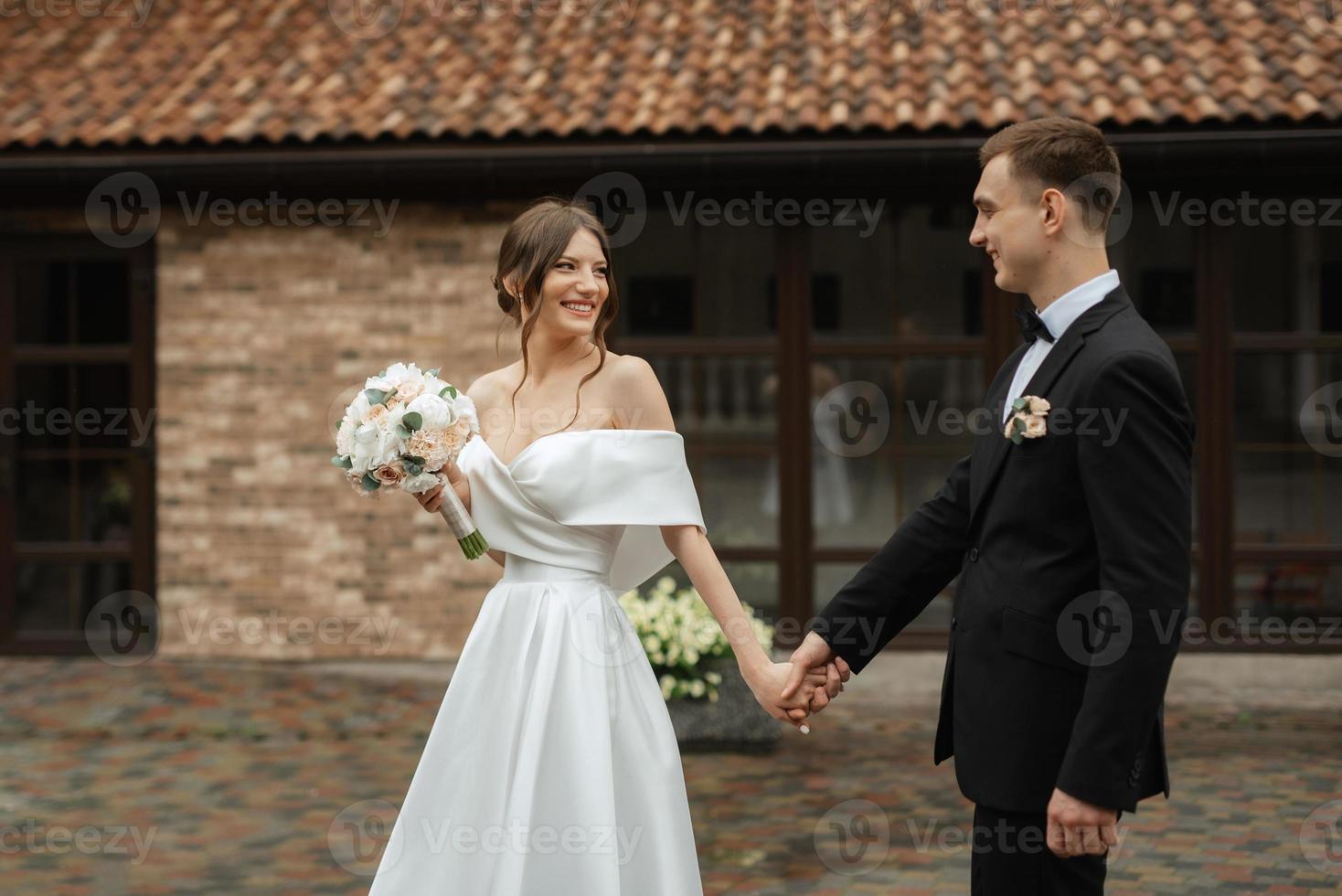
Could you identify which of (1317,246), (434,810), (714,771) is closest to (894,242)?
(1317,246)

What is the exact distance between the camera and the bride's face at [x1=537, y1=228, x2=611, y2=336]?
12.0 ft

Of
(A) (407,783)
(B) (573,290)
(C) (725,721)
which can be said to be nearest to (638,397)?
(B) (573,290)

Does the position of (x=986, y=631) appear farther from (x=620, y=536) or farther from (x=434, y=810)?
(x=434, y=810)

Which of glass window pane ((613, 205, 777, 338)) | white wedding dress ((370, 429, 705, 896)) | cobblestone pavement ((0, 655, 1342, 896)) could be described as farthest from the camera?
glass window pane ((613, 205, 777, 338))

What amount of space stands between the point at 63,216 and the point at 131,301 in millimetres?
766

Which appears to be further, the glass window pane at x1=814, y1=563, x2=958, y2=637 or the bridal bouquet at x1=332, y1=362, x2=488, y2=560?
the glass window pane at x1=814, y1=563, x2=958, y2=637

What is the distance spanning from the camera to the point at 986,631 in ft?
9.71

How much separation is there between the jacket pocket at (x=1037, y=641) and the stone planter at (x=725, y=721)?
183 inches

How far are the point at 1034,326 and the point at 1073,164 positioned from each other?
0.35 m

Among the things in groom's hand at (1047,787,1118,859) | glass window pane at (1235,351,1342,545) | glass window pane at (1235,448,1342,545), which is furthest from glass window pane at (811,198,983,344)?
groom's hand at (1047,787,1118,859)

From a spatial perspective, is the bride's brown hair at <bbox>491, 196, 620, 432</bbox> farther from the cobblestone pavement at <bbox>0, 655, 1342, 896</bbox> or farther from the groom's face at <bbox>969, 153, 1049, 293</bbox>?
the cobblestone pavement at <bbox>0, 655, 1342, 896</bbox>

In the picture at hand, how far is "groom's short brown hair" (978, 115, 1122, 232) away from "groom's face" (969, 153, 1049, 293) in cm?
3

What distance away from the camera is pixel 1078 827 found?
2635 millimetres

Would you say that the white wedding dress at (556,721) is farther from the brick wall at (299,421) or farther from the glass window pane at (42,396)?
the glass window pane at (42,396)
